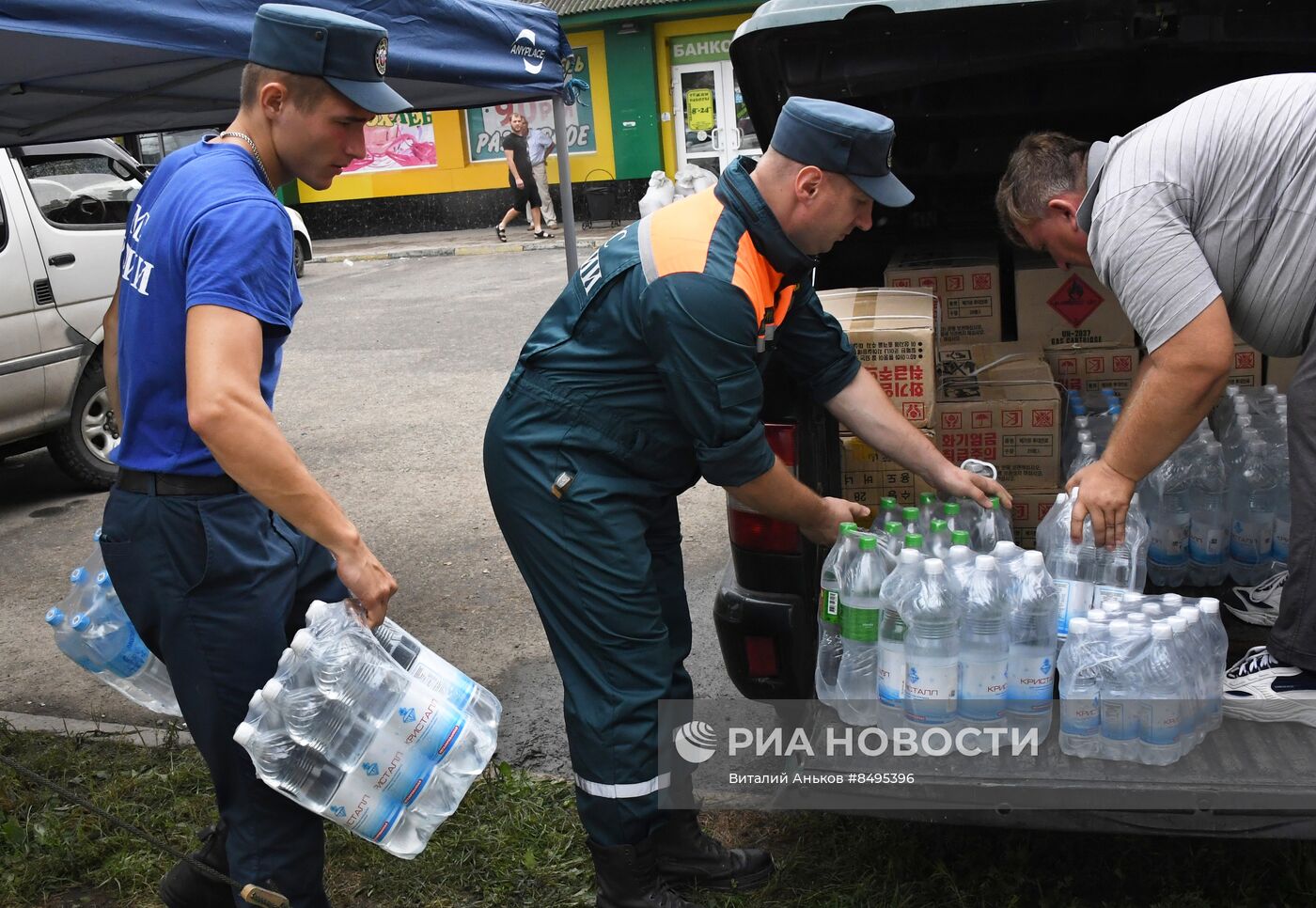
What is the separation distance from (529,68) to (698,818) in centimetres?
332

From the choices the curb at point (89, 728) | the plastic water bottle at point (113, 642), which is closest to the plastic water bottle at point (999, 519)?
the plastic water bottle at point (113, 642)

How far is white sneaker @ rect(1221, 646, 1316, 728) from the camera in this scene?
108 inches

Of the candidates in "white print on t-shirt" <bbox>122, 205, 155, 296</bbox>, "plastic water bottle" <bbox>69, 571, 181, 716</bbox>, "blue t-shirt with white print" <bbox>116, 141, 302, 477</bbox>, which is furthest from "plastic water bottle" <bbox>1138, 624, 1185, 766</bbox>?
"plastic water bottle" <bbox>69, 571, 181, 716</bbox>

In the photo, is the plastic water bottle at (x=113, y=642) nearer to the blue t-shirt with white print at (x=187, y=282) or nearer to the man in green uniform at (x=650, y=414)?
the blue t-shirt with white print at (x=187, y=282)

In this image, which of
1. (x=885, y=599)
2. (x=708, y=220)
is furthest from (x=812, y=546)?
(x=708, y=220)

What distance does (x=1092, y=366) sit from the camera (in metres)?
4.32

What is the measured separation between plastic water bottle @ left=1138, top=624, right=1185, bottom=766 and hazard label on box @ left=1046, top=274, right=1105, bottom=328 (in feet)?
6.13

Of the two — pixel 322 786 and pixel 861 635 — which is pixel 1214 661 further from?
pixel 322 786

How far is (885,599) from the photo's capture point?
2.93 meters

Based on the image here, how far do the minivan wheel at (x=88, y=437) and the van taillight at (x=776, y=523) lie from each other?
5136 millimetres

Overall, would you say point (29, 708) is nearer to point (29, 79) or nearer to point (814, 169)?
point (29, 79)

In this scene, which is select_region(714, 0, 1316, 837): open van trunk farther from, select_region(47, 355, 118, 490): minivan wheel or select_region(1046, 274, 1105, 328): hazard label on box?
select_region(47, 355, 118, 490): minivan wheel

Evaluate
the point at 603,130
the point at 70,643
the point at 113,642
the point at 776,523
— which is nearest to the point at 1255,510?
the point at 776,523

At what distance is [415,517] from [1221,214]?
4.72m
